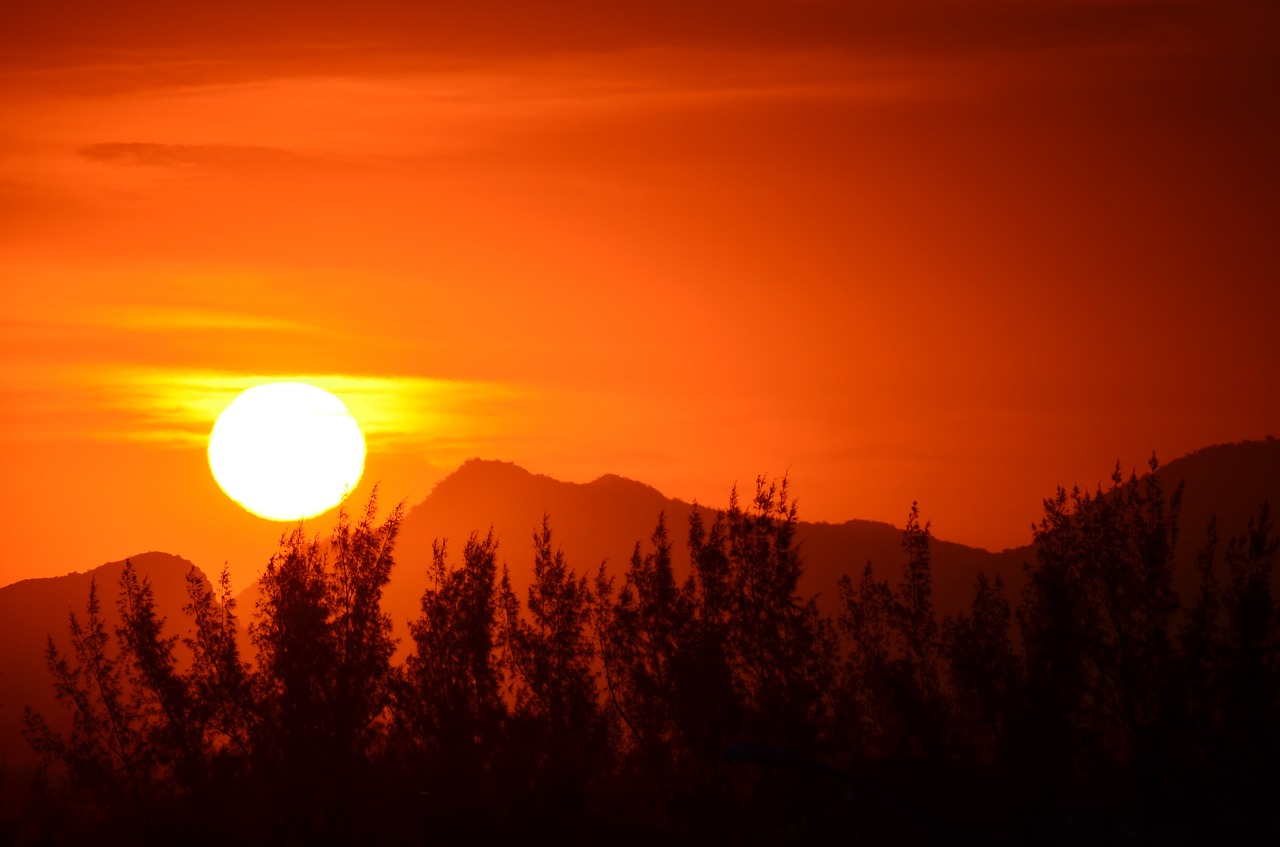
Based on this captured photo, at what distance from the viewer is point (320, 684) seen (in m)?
57.9

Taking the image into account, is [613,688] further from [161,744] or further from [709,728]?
[161,744]

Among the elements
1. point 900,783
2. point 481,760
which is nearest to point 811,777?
point 900,783

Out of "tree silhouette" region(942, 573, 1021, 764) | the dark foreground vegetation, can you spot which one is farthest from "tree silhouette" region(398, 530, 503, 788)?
"tree silhouette" region(942, 573, 1021, 764)

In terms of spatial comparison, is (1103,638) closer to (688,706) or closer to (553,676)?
(688,706)

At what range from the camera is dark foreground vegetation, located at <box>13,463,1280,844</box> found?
179 ft

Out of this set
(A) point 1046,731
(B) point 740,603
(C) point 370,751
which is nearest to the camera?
(A) point 1046,731

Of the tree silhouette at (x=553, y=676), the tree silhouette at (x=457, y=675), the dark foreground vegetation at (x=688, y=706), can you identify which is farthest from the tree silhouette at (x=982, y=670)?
the tree silhouette at (x=457, y=675)

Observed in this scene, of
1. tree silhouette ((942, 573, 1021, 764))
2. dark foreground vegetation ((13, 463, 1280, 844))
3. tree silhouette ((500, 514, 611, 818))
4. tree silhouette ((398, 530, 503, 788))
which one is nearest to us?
dark foreground vegetation ((13, 463, 1280, 844))

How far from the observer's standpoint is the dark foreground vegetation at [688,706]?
54469 millimetres

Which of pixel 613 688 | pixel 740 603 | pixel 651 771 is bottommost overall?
pixel 651 771

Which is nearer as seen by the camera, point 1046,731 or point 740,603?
point 1046,731

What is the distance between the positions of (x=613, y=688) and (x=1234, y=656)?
88.6 ft

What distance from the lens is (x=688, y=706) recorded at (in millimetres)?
58281

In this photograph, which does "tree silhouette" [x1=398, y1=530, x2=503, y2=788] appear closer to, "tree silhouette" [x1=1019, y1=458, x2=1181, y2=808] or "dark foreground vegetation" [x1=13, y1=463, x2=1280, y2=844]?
"dark foreground vegetation" [x1=13, y1=463, x2=1280, y2=844]
